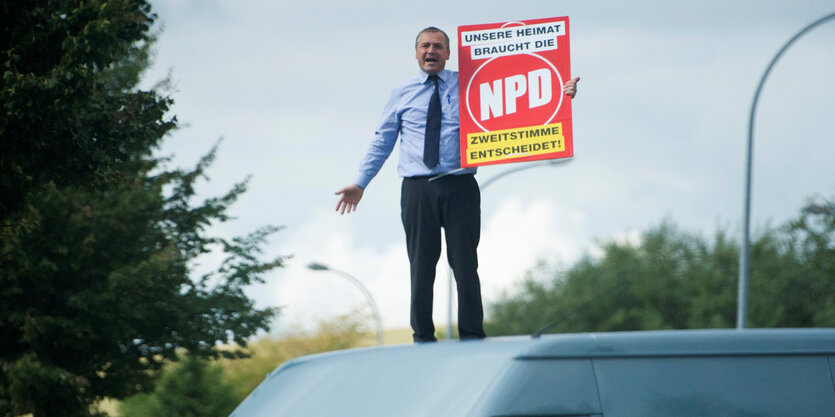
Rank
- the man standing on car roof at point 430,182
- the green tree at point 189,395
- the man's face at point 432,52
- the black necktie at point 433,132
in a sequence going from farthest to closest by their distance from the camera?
the green tree at point 189,395 → the man's face at point 432,52 → the black necktie at point 433,132 → the man standing on car roof at point 430,182

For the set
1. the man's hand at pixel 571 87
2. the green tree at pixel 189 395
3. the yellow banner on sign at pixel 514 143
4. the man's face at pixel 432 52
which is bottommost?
the green tree at pixel 189 395

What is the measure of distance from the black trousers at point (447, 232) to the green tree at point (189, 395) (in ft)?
104

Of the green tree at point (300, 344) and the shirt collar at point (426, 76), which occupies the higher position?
the shirt collar at point (426, 76)

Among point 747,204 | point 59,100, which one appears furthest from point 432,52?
point 747,204

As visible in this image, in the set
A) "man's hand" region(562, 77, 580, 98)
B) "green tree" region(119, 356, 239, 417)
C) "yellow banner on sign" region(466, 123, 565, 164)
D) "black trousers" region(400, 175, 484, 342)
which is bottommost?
"green tree" region(119, 356, 239, 417)

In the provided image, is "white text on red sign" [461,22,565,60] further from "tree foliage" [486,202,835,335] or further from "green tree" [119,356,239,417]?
"tree foliage" [486,202,835,335]

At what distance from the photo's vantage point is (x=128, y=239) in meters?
19.3

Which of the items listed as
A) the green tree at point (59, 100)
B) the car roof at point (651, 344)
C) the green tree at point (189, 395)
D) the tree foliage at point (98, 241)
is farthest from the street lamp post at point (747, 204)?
the green tree at point (189, 395)

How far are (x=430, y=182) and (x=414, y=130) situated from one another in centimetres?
32

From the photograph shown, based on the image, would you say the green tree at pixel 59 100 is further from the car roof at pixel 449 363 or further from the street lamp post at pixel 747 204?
the street lamp post at pixel 747 204

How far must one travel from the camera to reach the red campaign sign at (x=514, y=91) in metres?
5.38

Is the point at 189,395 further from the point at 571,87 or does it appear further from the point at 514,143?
the point at 571,87

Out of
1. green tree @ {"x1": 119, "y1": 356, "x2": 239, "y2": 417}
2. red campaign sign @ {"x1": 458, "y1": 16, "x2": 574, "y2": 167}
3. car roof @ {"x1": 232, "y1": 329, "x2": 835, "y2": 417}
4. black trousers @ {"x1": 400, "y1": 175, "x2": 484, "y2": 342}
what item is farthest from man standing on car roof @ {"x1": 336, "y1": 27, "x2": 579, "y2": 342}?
green tree @ {"x1": 119, "y1": 356, "x2": 239, "y2": 417}

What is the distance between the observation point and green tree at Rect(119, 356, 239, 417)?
36312mm
